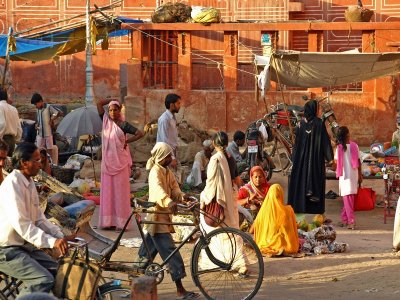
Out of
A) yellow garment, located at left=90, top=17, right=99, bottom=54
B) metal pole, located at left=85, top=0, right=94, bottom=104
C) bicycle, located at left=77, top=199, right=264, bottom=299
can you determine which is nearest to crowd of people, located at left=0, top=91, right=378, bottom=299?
bicycle, located at left=77, top=199, right=264, bottom=299

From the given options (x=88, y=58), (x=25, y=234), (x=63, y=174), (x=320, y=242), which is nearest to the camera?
(x=25, y=234)

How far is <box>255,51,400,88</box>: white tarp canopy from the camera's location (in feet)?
50.0

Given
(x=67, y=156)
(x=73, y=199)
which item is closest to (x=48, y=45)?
(x=67, y=156)

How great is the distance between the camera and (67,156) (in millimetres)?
19031

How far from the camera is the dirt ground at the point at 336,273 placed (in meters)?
9.42

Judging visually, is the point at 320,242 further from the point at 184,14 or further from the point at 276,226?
the point at 184,14

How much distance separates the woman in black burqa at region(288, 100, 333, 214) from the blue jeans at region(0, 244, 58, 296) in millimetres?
6370

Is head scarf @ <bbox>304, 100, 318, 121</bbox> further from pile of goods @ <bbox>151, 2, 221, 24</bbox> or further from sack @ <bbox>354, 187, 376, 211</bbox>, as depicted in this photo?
pile of goods @ <bbox>151, 2, 221, 24</bbox>

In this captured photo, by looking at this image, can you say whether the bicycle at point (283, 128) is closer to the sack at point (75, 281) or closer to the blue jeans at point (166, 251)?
the blue jeans at point (166, 251)

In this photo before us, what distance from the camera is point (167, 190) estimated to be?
359 inches

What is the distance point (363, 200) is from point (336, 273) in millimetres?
4025

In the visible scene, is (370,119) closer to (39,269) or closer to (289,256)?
(289,256)

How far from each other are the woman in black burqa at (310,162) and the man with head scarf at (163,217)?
405 cm

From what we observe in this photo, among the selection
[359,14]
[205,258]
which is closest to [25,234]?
[205,258]
